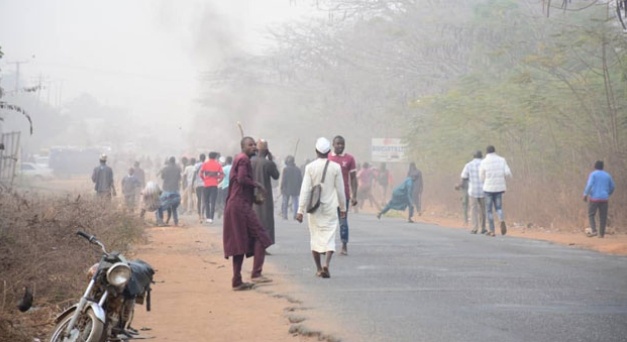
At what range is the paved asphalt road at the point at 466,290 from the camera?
31.6 ft

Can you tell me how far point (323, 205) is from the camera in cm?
1395

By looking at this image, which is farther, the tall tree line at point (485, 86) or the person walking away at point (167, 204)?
the tall tree line at point (485, 86)

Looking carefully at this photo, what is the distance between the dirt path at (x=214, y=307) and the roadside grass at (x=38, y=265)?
0.80m

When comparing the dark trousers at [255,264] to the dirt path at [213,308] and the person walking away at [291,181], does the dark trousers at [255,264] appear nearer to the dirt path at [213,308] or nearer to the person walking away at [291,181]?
the dirt path at [213,308]

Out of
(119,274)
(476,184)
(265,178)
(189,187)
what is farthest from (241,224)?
(189,187)

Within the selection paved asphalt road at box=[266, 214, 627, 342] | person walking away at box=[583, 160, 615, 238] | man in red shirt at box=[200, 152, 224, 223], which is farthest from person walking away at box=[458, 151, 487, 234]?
man in red shirt at box=[200, 152, 224, 223]

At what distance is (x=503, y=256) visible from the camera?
16859mm

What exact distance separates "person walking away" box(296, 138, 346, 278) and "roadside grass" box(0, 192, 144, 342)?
269cm

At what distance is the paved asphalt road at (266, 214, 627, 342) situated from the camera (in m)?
9.63

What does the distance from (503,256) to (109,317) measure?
31.9ft

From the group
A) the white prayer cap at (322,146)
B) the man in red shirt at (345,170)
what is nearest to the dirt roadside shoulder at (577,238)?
the man in red shirt at (345,170)

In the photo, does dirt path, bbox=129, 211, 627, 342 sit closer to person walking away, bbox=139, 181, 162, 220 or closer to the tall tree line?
person walking away, bbox=139, 181, 162, 220

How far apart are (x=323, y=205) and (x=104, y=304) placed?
20.0 feet

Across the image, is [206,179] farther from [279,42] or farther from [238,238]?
[279,42]
